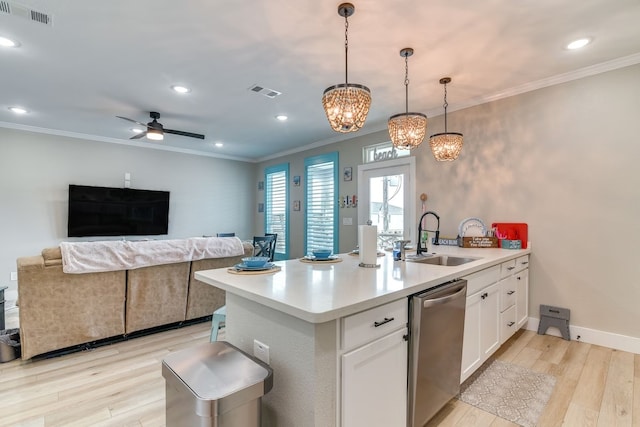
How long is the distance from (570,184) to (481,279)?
1695 millimetres

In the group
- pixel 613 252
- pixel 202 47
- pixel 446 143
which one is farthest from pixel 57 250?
pixel 613 252

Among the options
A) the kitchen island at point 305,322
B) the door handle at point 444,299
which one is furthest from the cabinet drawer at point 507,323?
the kitchen island at point 305,322

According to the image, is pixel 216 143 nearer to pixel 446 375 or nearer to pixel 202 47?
pixel 202 47

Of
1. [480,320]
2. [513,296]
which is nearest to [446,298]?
[480,320]

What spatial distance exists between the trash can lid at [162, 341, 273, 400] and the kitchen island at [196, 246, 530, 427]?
0.40 ft

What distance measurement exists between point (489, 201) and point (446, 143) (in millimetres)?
1218

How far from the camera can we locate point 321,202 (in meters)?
5.53

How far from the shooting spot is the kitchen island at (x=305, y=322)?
1156 millimetres

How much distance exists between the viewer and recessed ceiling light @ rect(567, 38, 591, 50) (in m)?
2.37

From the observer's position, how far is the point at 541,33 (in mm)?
2271

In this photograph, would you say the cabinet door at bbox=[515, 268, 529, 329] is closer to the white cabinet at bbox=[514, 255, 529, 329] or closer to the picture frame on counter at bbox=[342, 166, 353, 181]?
the white cabinet at bbox=[514, 255, 529, 329]

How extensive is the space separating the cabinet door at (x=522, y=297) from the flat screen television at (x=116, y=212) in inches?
226

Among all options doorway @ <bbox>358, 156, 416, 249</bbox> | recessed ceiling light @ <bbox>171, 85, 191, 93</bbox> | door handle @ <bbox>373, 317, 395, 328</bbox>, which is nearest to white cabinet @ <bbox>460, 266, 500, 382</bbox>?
door handle @ <bbox>373, 317, 395, 328</bbox>

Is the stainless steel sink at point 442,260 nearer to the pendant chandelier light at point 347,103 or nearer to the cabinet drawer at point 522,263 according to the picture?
the cabinet drawer at point 522,263
